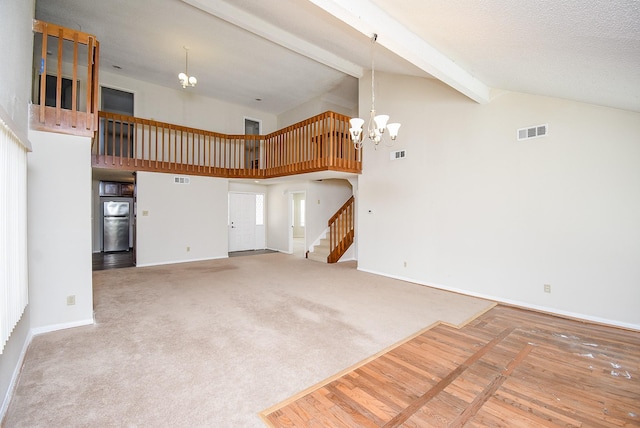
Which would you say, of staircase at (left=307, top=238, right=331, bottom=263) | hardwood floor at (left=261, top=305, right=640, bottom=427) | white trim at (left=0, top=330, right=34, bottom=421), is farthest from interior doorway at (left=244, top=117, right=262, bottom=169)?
hardwood floor at (left=261, top=305, right=640, bottom=427)

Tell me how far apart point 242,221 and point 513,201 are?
762 cm

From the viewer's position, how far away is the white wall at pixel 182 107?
7.50 m

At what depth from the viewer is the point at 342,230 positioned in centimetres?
798

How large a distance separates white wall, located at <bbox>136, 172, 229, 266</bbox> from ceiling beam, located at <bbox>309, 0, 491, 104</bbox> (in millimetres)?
6219

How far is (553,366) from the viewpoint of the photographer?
8.46ft

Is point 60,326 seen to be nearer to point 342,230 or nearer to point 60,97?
point 60,97

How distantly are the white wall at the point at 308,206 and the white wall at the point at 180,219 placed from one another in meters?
1.88

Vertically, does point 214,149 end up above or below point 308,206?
above

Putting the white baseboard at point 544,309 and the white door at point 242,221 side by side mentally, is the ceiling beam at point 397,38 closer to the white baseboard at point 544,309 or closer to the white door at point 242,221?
the white baseboard at point 544,309

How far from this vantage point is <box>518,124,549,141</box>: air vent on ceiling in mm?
3971

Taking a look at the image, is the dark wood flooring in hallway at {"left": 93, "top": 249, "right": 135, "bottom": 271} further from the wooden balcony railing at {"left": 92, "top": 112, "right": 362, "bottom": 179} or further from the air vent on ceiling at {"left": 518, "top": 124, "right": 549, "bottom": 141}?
the air vent on ceiling at {"left": 518, "top": 124, "right": 549, "bottom": 141}

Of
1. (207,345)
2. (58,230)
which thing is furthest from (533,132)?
(58,230)

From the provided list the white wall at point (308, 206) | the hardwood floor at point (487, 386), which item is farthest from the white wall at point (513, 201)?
the white wall at point (308, 206)

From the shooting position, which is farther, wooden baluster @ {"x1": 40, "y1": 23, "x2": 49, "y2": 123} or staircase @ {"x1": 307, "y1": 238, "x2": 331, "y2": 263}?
staircase @ {"x1": 307, "y1": 238, "x2": 331, "y2": 263}
